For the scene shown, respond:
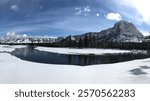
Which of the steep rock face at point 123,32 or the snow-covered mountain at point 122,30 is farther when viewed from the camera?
the steep rock face at point 123,32

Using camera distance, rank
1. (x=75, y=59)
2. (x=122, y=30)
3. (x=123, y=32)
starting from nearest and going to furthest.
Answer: (x=75, y=59) < (x=123, y=32) < (x=122, y=30)

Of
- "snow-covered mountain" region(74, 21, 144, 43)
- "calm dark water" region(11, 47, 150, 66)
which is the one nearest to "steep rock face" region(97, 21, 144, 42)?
"snow-covered mountain" region(74, 21, 144, 43)


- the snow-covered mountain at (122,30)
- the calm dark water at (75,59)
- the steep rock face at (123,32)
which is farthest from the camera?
the calm dark water at (75,59)

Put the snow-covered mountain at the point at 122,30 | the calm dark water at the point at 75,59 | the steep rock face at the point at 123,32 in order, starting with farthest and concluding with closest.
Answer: the calm dark water at the point at 75,59, the steep rock face at the point at 123,32, the snow-covered mountain at the point at 122,30

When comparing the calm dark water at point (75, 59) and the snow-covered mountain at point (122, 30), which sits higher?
the snow-covered mountain at point (122, 30)

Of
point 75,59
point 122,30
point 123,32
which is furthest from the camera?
point 122,30

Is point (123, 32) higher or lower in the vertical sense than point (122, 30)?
lower

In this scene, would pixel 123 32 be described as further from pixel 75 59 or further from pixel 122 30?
pixel 75 59

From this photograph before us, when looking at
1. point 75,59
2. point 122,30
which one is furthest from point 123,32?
point 75,59

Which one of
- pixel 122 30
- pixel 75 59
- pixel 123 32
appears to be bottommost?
pixel 75 59

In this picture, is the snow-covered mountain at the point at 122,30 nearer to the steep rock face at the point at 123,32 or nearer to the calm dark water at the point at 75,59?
the steep rock face at the point at 123,32

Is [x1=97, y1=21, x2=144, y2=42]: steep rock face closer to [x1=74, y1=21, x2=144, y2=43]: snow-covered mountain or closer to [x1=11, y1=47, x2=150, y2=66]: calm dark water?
[x1=74, y1=21, x2=144, y2=43]: snow-covered mountain

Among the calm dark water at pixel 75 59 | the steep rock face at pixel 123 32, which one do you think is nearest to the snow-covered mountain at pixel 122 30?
the steep rock face at pixel 123 32

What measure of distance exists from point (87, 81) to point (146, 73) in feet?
6.65
